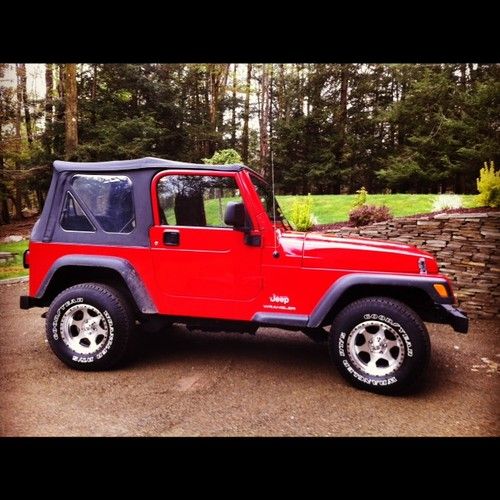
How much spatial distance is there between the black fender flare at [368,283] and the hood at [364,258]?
9 cm

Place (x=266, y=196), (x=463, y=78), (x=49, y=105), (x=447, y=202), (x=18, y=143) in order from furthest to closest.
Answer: (x=49, y=105)
(x=447, y=202)
(x=18, y=143)
(x=463, y=78)
(x=266, y=196)

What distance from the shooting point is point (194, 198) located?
349 cm

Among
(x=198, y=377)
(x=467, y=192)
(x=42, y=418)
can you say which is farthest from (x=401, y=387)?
(x=467, y=192)

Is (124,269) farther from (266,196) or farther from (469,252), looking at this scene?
(469,252)

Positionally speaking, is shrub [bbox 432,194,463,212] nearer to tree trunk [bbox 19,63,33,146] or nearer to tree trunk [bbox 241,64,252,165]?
tree trunk [bbox 241,64,252,165]

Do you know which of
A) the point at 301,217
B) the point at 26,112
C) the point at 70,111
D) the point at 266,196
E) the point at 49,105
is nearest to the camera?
the point at 266,196

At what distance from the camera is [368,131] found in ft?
38.0

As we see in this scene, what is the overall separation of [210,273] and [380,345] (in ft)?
5.20

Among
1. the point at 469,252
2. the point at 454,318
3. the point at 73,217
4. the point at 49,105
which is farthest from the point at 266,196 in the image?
the point at 49,105

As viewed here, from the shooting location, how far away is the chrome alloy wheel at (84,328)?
3531mm

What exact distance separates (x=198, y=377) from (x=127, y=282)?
1.09 m

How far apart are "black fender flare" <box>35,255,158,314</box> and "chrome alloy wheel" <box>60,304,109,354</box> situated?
385 millimetres
